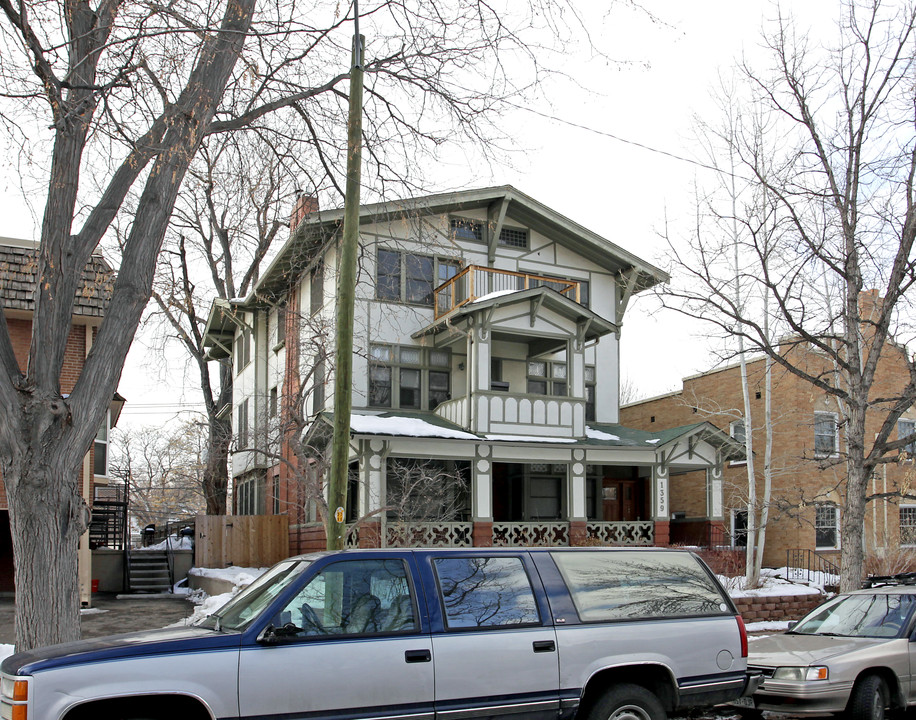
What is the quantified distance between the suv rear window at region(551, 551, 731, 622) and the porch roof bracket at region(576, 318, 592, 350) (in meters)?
17.1

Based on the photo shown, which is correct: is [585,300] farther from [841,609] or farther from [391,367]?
[841,609]

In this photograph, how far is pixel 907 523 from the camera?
1133 inches

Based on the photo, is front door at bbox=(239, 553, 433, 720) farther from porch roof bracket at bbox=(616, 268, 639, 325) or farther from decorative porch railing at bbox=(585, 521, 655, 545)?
porch roof bracket at bbox=(616, 268, 639, 325)

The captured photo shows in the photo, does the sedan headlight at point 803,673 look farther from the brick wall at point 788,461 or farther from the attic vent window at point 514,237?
the attic vent window at point 514,237

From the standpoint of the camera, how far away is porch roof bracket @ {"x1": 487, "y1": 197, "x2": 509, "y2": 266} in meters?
25.1

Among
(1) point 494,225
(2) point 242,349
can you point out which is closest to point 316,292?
(1) point 494,225

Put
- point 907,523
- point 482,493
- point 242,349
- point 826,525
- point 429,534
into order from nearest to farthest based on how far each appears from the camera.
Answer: point 429,534 < point 482,493 < point 826,525 < point 907,523 < point 242,349

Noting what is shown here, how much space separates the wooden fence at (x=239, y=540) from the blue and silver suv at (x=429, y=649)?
1930 cm

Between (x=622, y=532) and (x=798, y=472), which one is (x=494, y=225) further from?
(x=798, y=472)

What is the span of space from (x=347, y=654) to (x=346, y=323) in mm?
5046

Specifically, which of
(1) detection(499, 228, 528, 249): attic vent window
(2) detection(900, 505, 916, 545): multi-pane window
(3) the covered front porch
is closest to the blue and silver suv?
(3) the covered front porch

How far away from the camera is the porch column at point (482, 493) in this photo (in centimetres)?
2259

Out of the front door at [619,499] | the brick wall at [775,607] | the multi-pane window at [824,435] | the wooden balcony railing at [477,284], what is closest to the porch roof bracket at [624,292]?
the wooden balcony railing at [477,284]

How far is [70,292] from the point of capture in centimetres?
921
